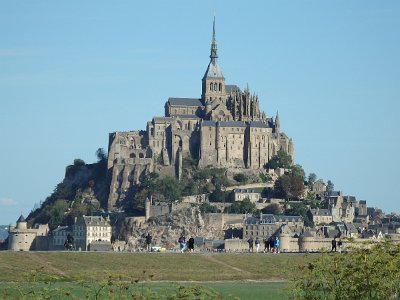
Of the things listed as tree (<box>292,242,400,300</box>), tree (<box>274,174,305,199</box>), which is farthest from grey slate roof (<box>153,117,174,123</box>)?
tree (<box>292,242,400,300</box>)

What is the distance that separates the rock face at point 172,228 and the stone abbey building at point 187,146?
9.09 metres

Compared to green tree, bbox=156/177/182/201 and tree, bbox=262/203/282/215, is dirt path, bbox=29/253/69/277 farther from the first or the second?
tree, bbox=262/203/282/215

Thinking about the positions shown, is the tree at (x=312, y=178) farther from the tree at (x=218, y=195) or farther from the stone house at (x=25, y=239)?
the stone house at (x=25, y=239)

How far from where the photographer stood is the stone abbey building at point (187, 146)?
150 m

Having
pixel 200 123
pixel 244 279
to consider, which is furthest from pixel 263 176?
pixel 244 279

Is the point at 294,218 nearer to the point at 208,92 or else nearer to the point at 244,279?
the point at 208,92

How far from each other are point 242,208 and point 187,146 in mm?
13974

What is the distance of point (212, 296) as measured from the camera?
95.6 feet

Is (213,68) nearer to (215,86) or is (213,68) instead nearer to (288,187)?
(215,86)

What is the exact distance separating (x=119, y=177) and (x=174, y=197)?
29.0 feet

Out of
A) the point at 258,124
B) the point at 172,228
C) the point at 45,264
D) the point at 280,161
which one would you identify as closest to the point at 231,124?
the point at 258,124

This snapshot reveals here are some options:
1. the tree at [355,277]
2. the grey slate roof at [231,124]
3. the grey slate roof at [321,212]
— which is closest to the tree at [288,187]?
the grey slate roof at [321,212]

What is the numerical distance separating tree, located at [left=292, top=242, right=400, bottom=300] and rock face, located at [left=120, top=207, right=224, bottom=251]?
343 ft

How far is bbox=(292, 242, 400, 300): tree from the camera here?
31.6m
